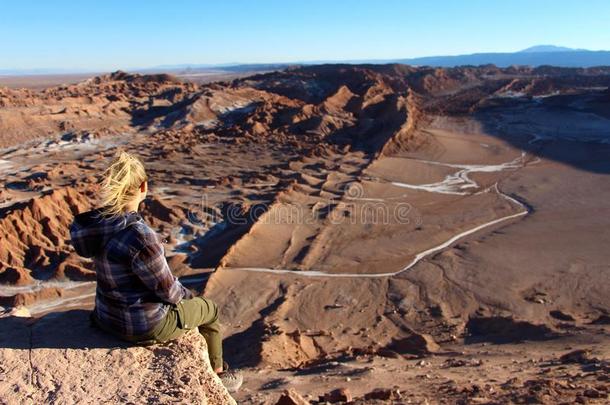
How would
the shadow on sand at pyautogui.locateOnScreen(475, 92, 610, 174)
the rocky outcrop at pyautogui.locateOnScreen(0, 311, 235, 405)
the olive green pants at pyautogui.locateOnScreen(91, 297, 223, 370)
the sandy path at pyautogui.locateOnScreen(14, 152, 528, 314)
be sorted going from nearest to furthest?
the rocky outcrop at pyautogui.locateOnScreen(0, 311, 235, 405)
the olive green pants at pyautogui.locateOnScreen(91, 297, 223, 370)
the sandy path at pyautogui.locateOnScreen(14, 152, 528, 314)
the shadow on sand at pyautogui.locateOnScreen(475, 92, 610, 174)

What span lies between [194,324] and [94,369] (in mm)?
519

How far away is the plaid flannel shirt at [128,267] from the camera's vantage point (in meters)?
2.72

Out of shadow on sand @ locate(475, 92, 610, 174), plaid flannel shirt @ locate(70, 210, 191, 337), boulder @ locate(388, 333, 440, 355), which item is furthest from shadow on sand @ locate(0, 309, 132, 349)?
shadow on sand @ locate(475, 92, 610, 174)

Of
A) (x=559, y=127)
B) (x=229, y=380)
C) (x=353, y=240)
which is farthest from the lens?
(x=559, y=127)

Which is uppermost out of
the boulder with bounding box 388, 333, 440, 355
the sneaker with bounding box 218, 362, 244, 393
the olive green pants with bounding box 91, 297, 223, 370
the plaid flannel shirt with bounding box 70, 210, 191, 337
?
the plaid flannel shirt with bounding box 70, 210, 191, 337

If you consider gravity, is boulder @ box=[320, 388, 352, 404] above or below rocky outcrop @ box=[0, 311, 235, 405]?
below

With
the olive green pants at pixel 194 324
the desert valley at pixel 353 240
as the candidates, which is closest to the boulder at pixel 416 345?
the desert valley at pixel 353 240

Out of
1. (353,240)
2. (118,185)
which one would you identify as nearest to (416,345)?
(353,240)

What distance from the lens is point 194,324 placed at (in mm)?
3107

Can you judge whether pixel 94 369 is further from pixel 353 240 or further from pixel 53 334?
pixel 353 240

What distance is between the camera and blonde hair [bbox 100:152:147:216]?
2723mm

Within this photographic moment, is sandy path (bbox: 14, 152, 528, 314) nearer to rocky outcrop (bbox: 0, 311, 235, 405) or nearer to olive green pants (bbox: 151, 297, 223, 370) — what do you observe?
rocky outcrop (bbox: 0, 311, 235, 405)

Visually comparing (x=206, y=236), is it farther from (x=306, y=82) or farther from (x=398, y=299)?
(x=306, y=82)

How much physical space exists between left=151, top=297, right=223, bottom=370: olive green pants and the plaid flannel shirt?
68 mm
